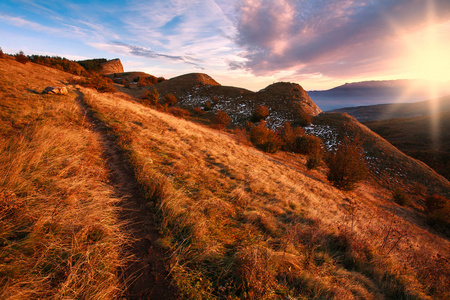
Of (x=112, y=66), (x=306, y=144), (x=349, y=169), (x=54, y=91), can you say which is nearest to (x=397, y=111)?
(x=306, y=144)

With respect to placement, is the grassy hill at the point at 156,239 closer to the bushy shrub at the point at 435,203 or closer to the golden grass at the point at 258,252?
the golden grass at the point at 258,252

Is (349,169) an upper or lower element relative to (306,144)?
lower

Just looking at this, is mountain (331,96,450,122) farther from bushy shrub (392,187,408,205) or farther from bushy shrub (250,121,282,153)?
bushy shrub (250,121,282,153)

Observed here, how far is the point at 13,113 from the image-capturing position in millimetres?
5902

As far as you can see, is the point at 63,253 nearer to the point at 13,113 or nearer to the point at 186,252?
the point at 186,252

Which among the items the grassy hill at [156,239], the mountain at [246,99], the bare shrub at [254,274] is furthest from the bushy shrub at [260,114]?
the bare shrub at [254,274]

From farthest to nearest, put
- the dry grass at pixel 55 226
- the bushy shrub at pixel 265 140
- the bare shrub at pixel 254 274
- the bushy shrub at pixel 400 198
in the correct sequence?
the bushy shrub at pixel 265 140, the bushy shrub at pixel 400 198, the bare shrub at pixel 254 274, the dry grass at pixel 55 226

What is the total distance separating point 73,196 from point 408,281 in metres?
6.29

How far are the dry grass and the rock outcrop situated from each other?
201 feet

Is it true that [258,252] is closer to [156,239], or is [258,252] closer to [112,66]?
[156,239]

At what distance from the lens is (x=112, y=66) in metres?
A: 54.6

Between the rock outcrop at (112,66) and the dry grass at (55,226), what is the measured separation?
61.2 meters

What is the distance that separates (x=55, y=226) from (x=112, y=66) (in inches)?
2759

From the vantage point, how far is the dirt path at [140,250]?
1908 mm
